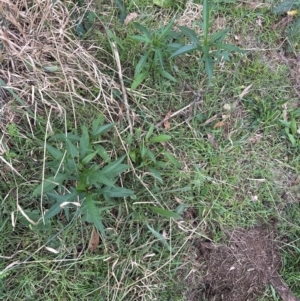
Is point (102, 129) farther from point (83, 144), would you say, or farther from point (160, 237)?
point (160, 237)

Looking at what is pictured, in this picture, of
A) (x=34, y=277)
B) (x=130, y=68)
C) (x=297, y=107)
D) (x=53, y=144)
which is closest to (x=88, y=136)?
(x=53, y=144)

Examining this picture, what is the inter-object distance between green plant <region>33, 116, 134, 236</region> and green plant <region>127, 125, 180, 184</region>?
6.0 inches

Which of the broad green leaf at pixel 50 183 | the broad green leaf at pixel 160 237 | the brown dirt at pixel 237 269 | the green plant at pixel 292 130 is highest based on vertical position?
the broad green leaf at pixel 50 183

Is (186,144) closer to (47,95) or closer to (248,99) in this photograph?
(248,99)

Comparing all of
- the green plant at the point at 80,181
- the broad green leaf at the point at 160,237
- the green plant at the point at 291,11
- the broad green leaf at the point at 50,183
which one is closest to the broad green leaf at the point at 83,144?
the green plant at the point at 80,181

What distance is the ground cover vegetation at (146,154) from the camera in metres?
1.86

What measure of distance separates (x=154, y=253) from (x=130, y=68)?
84 cm

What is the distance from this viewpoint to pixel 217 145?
2.14m

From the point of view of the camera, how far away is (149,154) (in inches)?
76.5

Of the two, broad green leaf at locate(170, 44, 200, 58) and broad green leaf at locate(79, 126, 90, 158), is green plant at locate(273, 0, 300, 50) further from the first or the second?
broad green leaf at locate(79, 126, 90, 158)

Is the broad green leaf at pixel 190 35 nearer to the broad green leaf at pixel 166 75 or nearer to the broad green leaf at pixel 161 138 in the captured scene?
the broad green leaf at pixel 166 75

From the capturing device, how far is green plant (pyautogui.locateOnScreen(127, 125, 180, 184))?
77.0 inches

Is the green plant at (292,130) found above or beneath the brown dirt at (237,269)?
above

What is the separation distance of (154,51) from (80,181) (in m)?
0.69
